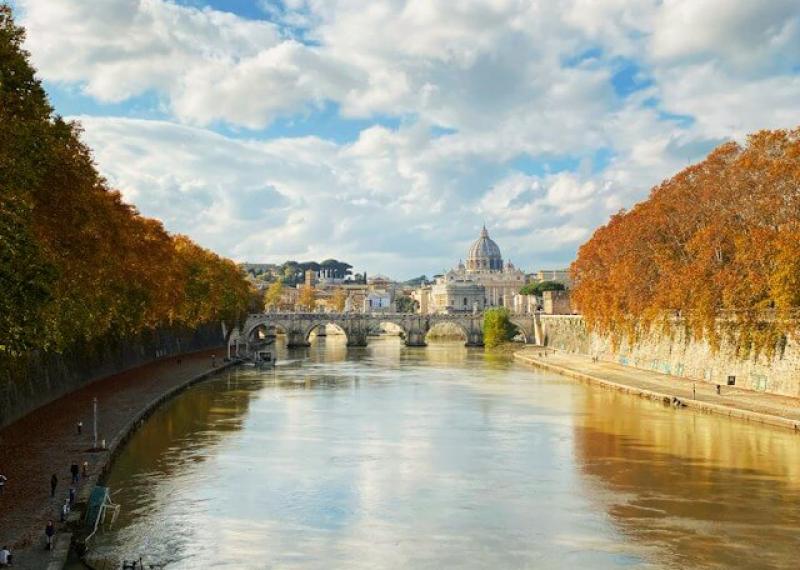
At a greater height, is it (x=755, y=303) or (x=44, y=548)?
(x=755, y=303)

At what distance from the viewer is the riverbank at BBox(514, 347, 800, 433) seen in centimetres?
4066

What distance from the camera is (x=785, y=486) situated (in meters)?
28.5

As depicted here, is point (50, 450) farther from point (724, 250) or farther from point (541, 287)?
point (541, 287)

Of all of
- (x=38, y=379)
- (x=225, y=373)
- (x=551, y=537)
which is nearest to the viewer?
(x=551, y=537)

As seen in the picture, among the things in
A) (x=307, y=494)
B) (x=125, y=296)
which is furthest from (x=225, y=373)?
(x=307, y=494)

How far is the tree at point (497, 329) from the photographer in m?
109

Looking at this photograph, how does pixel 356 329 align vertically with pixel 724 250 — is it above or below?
below

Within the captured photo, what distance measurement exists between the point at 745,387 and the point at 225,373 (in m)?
39.7

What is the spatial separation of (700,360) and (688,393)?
829 centimetres

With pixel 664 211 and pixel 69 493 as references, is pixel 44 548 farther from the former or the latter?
pixel 664 211

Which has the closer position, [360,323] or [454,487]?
[454,487]

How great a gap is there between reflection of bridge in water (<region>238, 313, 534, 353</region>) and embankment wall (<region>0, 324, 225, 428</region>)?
3044cm

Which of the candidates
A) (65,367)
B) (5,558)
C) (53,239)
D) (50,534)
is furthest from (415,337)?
(5,558)

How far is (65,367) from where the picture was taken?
4738cm
